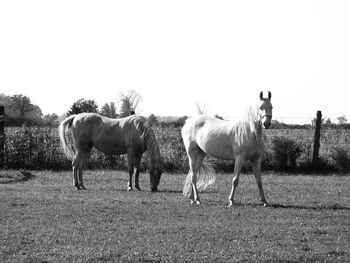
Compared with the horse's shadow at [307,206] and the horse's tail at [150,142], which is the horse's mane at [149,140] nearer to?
the horse's tail at [150,142]

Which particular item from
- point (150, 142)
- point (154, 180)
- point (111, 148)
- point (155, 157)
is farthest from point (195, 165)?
point (111, 148)

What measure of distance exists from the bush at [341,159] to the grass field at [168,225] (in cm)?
594

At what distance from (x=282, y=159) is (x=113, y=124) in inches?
335

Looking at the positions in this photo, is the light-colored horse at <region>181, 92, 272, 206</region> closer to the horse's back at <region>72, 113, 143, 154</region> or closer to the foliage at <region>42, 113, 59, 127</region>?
the horse's back at <region>72, 113, 143, 154</region>

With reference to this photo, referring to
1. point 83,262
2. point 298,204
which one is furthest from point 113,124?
point 83,262

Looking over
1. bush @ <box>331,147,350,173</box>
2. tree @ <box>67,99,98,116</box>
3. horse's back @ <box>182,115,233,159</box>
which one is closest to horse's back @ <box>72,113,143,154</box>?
horse's back @ <box>182,115,233,159</box>

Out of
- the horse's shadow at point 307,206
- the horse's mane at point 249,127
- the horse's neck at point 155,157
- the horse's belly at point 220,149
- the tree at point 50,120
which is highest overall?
the horse's mane at point 249,127

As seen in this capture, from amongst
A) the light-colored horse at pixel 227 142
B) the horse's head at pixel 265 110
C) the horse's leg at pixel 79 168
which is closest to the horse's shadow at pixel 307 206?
the light-colored horse at pixel 227 142

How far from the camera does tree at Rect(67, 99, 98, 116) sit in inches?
1980

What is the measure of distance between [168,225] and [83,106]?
149 feet

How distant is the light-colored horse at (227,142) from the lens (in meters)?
12.3

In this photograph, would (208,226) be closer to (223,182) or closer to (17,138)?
(223,182)

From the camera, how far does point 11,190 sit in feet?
47.7

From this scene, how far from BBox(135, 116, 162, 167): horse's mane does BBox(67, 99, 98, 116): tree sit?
34.0m
